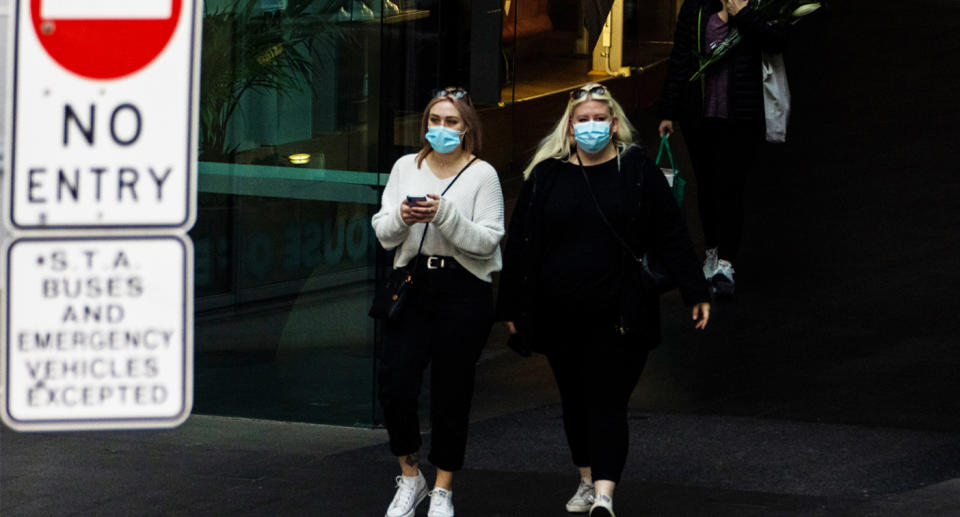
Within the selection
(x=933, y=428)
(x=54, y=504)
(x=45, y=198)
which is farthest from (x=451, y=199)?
(x=45, y=198)

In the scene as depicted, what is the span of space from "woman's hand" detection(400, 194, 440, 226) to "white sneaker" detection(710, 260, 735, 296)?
408 centimetres

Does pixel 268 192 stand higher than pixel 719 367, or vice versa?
pixel 268 192

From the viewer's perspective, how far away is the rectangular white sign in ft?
10.5

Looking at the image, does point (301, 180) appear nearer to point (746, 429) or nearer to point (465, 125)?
point (465, 125)

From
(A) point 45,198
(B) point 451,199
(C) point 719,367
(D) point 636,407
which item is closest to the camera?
(A) point 45,198

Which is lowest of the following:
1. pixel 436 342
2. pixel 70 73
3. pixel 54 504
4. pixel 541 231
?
pixel 54 504

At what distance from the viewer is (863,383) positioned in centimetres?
803

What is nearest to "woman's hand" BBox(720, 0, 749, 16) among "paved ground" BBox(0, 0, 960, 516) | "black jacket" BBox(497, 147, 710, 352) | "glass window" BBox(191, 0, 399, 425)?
"paved ground" BBox(0, 0, 960, 516)

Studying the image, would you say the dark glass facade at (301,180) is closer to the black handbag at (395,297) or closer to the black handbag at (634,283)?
the black handbag at (395,297)

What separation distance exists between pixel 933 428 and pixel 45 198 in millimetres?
5087

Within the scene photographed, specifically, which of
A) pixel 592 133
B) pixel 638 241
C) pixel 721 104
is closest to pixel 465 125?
pixel 592 133

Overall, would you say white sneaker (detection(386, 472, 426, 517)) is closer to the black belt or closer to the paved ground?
the paved ground

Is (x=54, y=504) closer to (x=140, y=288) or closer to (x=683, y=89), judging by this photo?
(x=140, y=288)

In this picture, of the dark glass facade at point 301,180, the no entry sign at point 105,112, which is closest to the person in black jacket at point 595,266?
the dark glass facade at point 301,180
